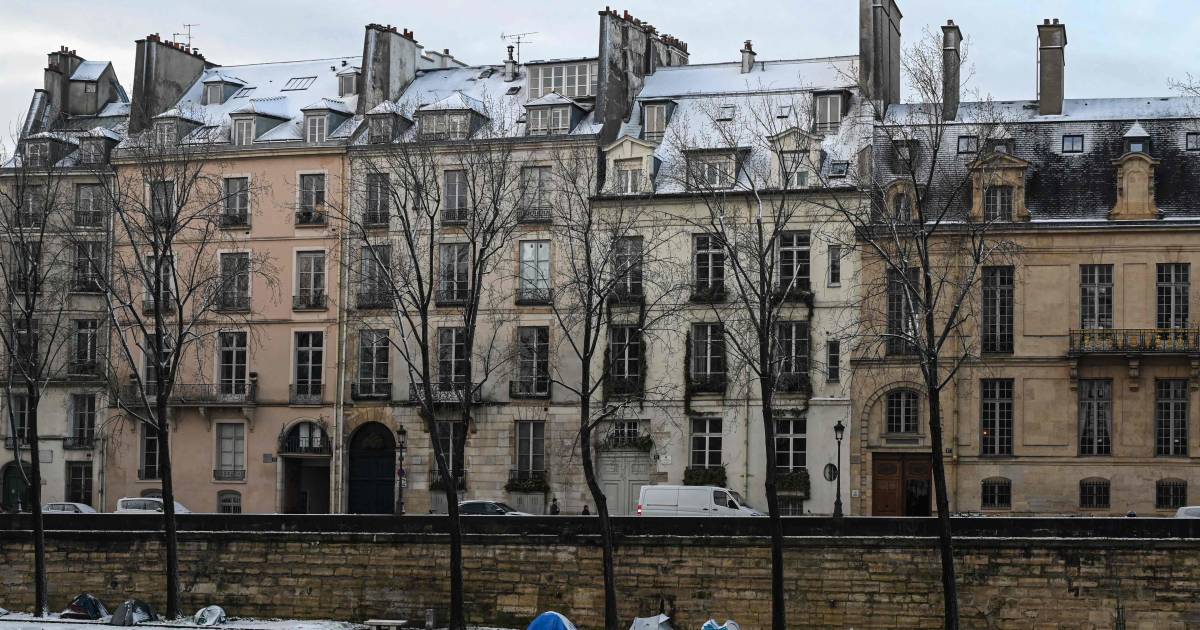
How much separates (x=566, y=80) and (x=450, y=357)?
914 centimetres

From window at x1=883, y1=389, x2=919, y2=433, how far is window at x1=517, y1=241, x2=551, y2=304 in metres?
10.2

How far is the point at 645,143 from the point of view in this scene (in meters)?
49.0

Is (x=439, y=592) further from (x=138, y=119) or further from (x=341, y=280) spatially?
(x=138, y=119)

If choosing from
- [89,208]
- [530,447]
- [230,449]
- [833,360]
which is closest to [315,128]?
[89,208]

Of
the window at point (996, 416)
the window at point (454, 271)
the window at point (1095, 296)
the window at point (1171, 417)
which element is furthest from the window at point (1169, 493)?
the window at point (454, 271)

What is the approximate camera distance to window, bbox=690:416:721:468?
158 ft

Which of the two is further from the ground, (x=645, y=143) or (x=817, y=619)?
(x=645, y=143)

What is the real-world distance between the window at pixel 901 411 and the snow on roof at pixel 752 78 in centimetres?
904

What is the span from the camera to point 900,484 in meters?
→ 46.9

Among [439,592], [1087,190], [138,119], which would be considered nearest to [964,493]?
[1087,190]

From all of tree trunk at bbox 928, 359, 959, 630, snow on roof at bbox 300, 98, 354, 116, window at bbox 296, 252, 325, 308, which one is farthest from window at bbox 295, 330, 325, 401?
tree trunk at bbox 928, 359, 959, 630

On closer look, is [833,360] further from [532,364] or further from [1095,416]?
[532,364]

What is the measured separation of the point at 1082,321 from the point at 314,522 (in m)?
20.6

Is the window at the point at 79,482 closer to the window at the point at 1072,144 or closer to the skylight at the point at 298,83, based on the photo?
the skylight at the point at 298,83
